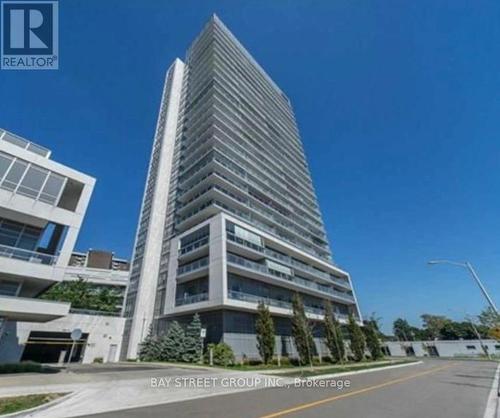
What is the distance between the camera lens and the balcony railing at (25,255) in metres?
15.8

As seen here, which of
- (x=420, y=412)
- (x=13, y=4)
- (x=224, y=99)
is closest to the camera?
(x=420, y=412)

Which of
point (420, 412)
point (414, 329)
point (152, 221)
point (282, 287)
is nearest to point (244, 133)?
point (152, 221)

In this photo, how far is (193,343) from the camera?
25016 millimetres

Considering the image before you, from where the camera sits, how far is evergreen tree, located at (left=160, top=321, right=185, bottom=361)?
24609mm

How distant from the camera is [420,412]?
7629 mm

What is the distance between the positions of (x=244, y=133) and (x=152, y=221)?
21.2m

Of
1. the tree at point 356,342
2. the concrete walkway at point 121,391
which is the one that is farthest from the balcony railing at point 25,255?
the tree at point 356,342

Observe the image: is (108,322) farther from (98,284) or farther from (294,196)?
(294,196)

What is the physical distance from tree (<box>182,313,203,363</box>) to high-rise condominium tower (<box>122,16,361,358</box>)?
4.40ft

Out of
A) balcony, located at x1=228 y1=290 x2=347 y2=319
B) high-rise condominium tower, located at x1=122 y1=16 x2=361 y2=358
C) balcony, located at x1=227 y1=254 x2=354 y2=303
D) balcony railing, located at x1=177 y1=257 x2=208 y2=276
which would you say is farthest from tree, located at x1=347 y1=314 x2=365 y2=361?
balcony railing, located at x1=177 y1=257 x2=208 y2=276

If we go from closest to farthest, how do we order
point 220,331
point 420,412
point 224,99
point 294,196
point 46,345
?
1. point 420,412
2. point 220,331
3. point 46,345
4. point 224,99
5. point 294,196

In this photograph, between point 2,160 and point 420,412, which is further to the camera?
point 2,160

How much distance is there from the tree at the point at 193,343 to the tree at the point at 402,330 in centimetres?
10450

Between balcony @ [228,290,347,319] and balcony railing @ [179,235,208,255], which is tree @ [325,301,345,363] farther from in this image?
balcony railing @ [179,235,208,255]
